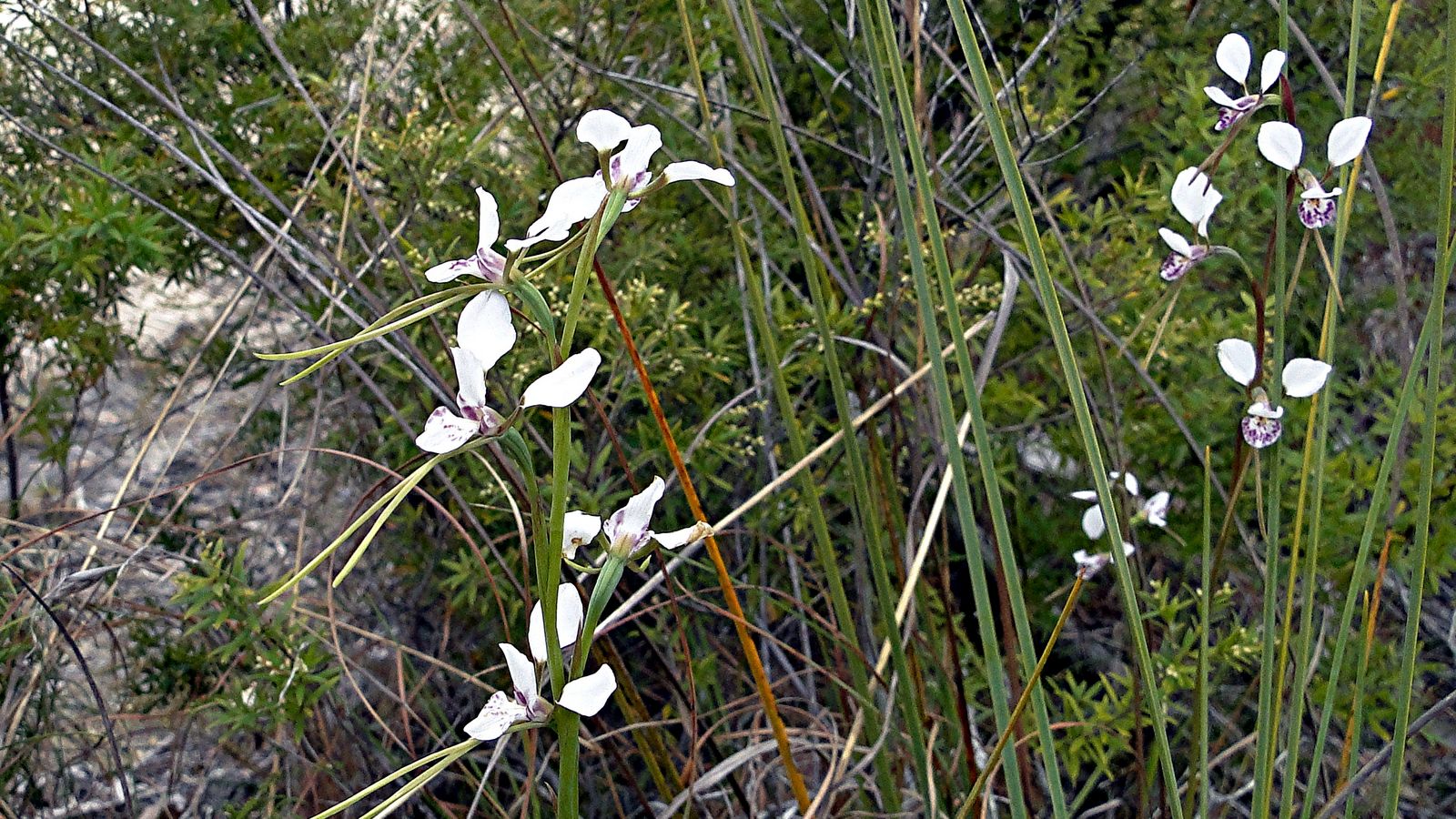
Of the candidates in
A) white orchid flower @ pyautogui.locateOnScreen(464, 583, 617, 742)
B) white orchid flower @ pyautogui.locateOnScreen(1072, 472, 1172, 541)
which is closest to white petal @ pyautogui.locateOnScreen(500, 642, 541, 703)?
white orchid flower @ pyautogui.locateOnScreen(464, 583, 617, 742)

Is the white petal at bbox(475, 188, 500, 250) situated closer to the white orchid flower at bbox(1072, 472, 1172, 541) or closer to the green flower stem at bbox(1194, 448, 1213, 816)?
the green flower stem at bbox(1194, 448, 1213, 816)

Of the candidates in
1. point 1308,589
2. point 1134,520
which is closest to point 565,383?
point 1308,589

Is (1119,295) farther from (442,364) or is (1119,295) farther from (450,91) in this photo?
(450,91)

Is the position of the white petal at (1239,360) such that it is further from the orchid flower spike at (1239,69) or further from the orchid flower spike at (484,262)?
the orchid flower spike at (484,262)

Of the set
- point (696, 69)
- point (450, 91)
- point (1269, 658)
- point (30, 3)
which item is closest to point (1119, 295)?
point (1269, 658)

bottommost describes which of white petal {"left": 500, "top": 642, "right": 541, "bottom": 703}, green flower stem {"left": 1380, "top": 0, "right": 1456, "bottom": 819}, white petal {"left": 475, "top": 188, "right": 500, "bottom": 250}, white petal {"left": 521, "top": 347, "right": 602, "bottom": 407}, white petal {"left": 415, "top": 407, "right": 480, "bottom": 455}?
green flower stem {"left": 1380, "top": 0, "right": 1456, "bottom": 819}

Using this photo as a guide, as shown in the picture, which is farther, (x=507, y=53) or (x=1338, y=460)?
(x=507, y=53)
